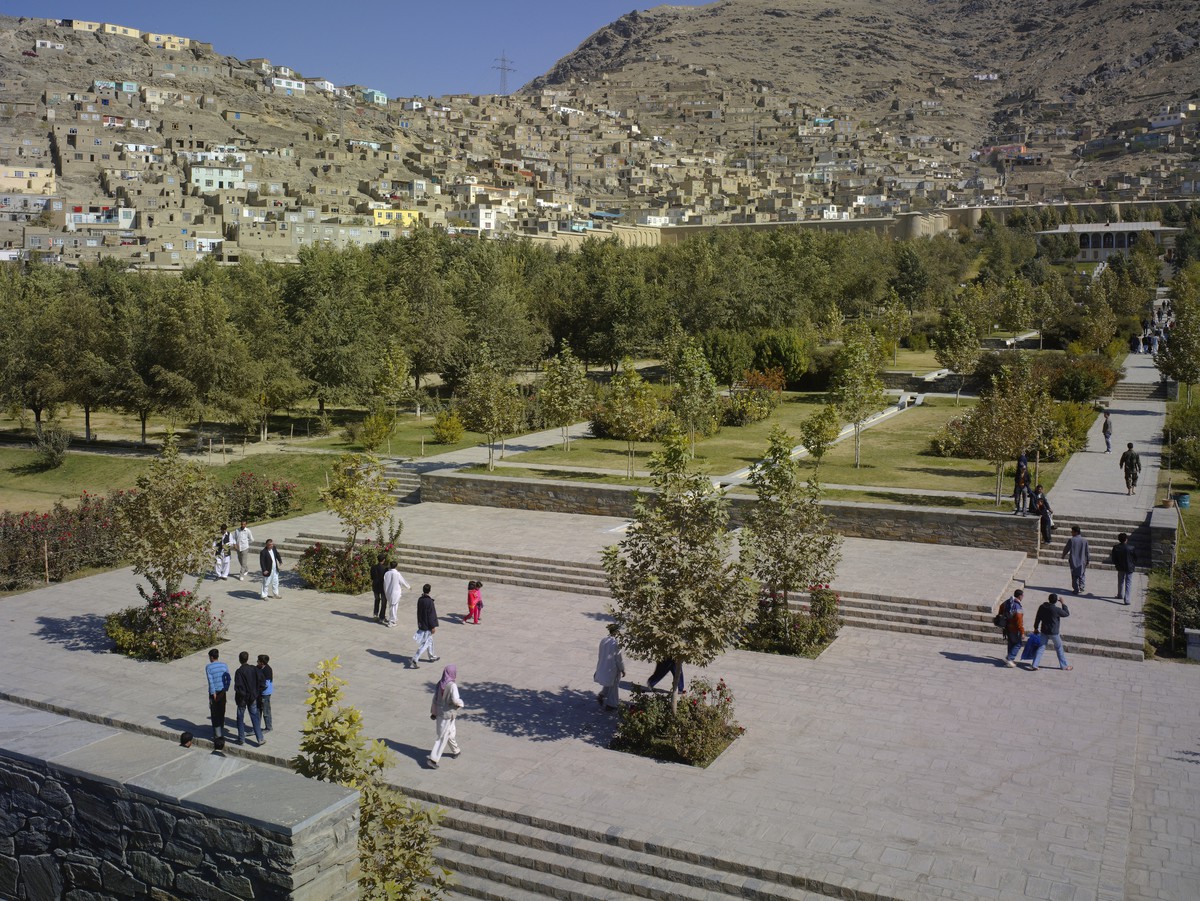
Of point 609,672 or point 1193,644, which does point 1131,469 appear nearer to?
point 1193,644

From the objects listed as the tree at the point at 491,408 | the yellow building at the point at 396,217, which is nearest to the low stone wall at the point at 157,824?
the tree at the point at 491,408

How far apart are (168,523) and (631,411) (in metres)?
13.1

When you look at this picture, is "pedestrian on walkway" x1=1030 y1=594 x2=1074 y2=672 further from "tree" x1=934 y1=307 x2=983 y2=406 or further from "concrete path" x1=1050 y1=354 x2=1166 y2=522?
"tree" x1=934 y1=307 x2=983 y2=406

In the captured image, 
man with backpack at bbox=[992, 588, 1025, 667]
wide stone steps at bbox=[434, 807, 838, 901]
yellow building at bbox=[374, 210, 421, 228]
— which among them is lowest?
wide stone steps at bbox=[434, 807, 838, 901]

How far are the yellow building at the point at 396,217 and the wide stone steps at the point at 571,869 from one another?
294 feet

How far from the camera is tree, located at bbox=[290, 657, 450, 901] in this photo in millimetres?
5945

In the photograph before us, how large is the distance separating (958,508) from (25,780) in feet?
50.5

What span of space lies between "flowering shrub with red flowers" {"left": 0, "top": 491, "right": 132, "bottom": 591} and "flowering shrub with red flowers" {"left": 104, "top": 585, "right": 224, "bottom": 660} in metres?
3.30

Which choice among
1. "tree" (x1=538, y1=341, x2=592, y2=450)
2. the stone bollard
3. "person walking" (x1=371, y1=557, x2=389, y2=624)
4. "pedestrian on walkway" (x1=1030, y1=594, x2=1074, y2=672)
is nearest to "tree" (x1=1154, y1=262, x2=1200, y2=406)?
"tree" (x1=538, y1=341, x2=592, y2=450)

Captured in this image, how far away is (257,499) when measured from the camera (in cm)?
2228

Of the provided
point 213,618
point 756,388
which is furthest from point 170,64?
point 213,618

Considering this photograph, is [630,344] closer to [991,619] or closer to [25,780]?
[991,619]

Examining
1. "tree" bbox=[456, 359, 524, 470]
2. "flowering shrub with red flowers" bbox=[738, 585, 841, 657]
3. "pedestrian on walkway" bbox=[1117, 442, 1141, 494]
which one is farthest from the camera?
"tree" bbox=[456, 359, 524, 470]

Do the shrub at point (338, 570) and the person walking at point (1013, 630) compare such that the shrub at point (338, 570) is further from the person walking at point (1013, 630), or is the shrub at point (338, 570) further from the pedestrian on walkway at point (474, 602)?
the person walking at point (1013, 630)
